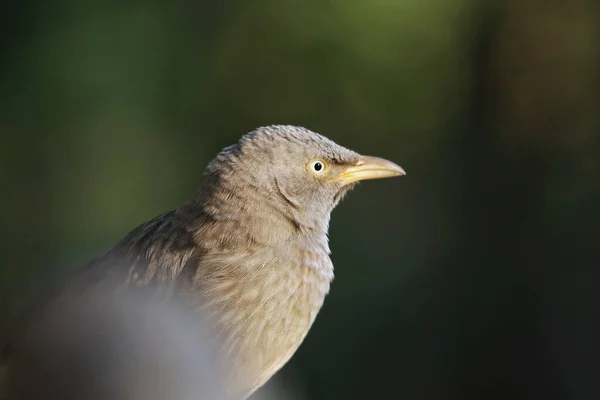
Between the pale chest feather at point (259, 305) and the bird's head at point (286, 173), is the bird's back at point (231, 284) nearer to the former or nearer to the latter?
the pale chest feather at point (259, 305)

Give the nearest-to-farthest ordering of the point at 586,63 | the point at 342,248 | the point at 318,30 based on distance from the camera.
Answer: the point at 586,63, the point at 342,248, the point at 318,30

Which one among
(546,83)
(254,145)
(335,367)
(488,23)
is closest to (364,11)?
(488,23)

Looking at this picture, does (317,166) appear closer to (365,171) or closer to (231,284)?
(365,171)

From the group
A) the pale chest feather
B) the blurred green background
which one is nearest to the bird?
the pale chest feather

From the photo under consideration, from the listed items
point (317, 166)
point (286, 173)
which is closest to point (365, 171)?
point (317, 166)

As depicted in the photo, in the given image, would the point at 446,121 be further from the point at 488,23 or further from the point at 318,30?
the point at 318,30

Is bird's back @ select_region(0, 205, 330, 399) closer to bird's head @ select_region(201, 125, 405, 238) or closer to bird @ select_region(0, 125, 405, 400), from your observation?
bird @ select_region(0, 125, 405, 400)

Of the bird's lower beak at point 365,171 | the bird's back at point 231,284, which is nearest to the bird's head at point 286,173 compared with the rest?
the bird's lower beak at point 365,171
